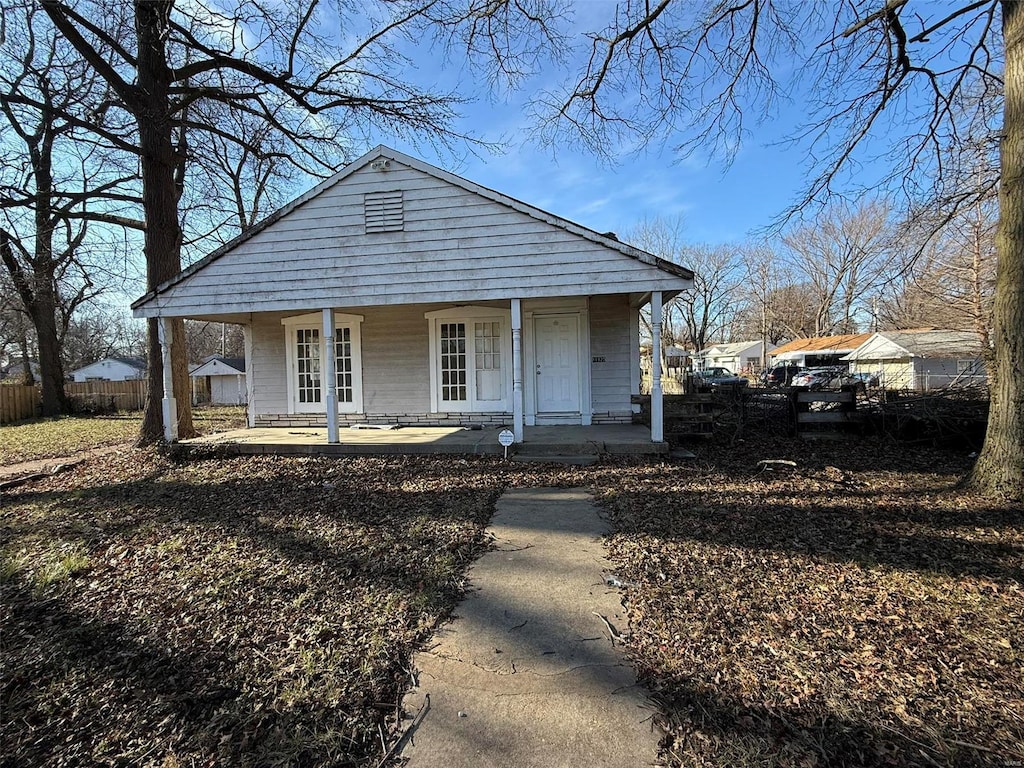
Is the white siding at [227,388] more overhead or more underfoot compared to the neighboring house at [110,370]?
more underfoot

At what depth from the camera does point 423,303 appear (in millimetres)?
8805

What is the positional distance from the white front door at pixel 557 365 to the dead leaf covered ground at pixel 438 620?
4126mm

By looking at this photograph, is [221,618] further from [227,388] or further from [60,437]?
[227,388]

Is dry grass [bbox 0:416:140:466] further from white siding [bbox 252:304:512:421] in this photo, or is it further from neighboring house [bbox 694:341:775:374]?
neighboring house [bbox 694:341:775:374]

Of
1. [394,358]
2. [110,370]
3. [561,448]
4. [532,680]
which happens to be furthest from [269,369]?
[110,370]

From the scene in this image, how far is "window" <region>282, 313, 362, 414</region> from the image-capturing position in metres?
10.5

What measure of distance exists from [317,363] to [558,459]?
20.8 ft

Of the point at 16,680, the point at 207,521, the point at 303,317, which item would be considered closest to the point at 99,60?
the point at 303,317

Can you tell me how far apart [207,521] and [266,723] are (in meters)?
3.46

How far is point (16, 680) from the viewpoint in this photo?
2.36m

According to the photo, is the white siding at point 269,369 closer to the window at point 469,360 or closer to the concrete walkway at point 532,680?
the window at point 469,360

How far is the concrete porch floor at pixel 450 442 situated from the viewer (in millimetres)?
7402

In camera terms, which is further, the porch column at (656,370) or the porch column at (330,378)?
the porch column at (330,378)

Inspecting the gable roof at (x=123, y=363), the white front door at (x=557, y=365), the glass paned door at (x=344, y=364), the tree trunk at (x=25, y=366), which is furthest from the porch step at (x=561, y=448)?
the gable roof at (x=123, y=363)
